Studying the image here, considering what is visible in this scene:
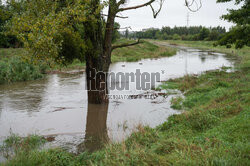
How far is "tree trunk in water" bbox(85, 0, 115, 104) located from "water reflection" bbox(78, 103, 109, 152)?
440mm

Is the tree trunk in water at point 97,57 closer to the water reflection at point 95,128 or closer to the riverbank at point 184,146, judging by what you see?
the water reflection at point 95,128

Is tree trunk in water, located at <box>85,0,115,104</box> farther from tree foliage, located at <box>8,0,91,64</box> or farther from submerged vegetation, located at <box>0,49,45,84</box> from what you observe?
submerged vegetation, located at <box>0,49,45,84</box>

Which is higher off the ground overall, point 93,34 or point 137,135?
point 93,34

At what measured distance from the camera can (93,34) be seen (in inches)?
400

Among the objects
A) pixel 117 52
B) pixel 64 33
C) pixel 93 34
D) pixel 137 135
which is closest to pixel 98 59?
pixel 93 34

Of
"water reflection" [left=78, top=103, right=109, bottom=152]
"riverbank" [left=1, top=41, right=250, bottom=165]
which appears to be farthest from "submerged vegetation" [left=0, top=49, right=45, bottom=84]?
"riverbank" [left=1, top=41, right=250, bottom=165]

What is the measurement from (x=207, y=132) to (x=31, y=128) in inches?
244

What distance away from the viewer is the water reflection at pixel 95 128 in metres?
7.16

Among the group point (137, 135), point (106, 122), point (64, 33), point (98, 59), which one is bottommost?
point (106, 122)

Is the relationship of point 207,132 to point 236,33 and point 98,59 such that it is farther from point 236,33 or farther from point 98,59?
point 236,33

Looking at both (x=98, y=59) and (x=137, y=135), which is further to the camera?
(x=98, y=59)

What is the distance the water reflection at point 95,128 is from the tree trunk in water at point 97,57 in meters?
0.44

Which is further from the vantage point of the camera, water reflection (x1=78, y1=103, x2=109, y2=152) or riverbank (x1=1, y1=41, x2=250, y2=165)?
water reflection (x1=78, y1=103, x2=109, y2=152)

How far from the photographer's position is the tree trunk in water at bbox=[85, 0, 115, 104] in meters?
10.0
